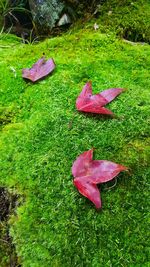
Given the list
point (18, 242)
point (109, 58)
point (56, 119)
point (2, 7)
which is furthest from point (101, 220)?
point (2, 7)

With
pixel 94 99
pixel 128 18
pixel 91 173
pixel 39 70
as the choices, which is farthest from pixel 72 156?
pixel 128 18

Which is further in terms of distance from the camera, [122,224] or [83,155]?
[83,155]

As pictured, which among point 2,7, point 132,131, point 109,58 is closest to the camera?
point 132,131

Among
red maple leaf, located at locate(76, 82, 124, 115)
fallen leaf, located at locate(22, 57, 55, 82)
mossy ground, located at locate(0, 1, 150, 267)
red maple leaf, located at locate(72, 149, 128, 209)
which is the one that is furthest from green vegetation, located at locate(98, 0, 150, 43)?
red maple leaf, located at locate(72, 149, 128, 209)

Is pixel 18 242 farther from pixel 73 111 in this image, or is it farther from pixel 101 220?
pixel 73 111

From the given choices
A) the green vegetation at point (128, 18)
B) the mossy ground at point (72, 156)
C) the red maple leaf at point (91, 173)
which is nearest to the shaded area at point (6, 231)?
the mossy ground at point (72, 156)

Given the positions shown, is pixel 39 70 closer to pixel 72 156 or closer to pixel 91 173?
pixel 72 156

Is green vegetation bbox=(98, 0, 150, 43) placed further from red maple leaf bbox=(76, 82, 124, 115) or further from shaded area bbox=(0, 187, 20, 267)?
shaded area bbox=(0, 187, 20, 267)
